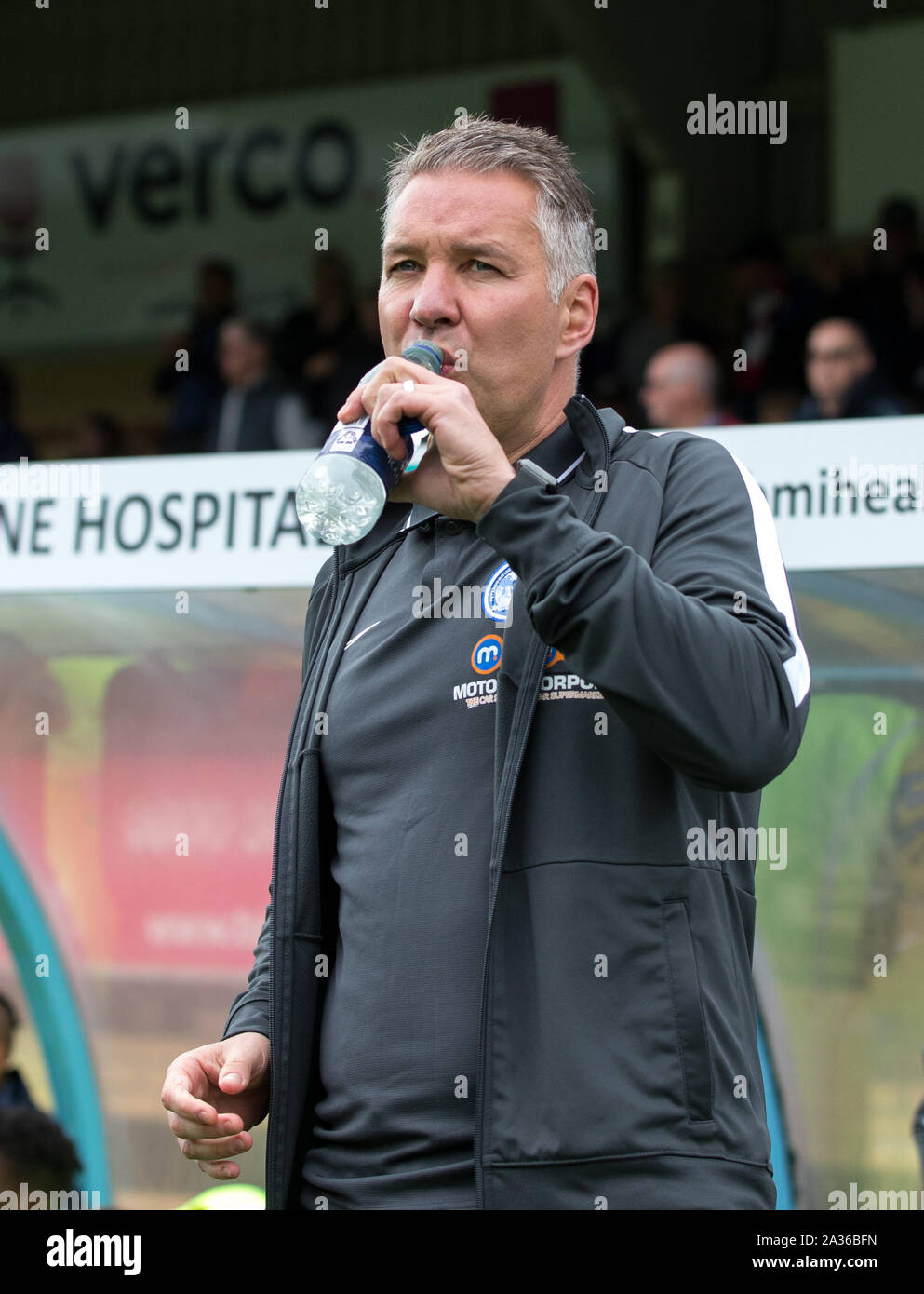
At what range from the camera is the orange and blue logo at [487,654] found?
1.70 m

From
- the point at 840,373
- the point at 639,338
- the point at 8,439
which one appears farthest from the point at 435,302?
the point at 8,439

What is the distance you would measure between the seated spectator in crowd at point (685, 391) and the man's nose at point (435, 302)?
10.6 feet

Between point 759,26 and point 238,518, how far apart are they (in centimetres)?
788

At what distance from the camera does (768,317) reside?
6.81m

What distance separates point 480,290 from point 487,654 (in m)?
0.41

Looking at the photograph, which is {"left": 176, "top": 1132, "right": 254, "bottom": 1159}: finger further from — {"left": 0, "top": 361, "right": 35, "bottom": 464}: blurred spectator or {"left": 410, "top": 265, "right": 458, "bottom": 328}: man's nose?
{"left": 0, "top": 361, "right": 35, "bottom": 464}: blurred spectator

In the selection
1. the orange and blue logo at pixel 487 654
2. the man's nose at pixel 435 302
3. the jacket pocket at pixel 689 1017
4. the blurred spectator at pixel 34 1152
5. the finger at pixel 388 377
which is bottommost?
the blurred spectator at pixel 34 1152

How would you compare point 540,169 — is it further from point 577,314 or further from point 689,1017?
point 689,1017

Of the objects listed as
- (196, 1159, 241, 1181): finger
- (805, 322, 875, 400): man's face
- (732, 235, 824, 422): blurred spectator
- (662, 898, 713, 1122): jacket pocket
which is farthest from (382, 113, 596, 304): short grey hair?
(732, 235, 824, 422): blurred spectator

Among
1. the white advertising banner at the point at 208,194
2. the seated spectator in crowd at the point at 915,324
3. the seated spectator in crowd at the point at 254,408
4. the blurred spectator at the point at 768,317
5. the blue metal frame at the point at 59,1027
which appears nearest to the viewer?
the blue metal frame at the point at 59,1027

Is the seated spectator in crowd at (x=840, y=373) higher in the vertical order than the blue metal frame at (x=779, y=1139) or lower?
higher

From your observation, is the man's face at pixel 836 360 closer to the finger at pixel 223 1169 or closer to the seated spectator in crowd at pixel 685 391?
the seated spectator in crowd at pixel 685 391

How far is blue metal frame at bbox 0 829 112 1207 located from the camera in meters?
3.50

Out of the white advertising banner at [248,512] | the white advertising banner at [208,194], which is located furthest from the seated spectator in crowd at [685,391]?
the white advertising banner at [208,194]
